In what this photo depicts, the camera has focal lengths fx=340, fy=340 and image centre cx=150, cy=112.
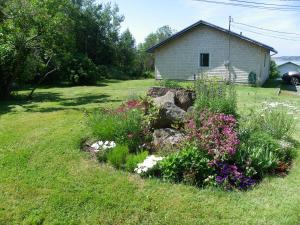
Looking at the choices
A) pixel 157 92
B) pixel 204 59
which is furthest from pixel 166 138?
pixel 204 59

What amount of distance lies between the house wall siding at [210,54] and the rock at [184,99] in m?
14.9

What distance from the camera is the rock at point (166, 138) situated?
5.82m

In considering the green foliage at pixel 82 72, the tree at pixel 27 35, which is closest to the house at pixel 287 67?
the green foliage at pixel 82 72

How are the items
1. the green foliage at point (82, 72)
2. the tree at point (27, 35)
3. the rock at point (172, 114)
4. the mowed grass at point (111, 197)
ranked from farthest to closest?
the green foliage at point (82, 72)
the tree at point (27, 35)
the rock at point (172, 114)
the mowed grass at point (111, 197)

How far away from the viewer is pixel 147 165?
5.18 meters

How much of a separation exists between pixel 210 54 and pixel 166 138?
18.3 meters

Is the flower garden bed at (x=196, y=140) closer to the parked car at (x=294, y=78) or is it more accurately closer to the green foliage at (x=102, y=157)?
the green foliage at (x=102, y=157)

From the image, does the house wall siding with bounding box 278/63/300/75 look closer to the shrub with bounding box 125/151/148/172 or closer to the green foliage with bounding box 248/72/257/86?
the green foliage with bounding box 248/72/257/86

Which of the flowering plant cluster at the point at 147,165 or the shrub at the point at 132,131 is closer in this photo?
the flowering plant cluster at the point at 147,165

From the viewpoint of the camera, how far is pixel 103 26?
41000 millimetres

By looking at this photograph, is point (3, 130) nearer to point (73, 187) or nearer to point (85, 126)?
point (85, 126)

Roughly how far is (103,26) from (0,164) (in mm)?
37124

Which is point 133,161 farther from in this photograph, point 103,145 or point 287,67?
point 287,67

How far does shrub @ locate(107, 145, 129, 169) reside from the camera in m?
5.52
